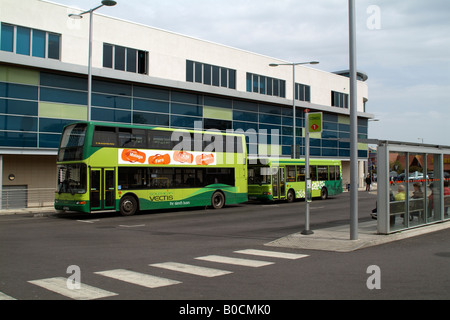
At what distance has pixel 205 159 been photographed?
79.8 feet

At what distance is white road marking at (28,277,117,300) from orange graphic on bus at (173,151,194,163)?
15.3 meters

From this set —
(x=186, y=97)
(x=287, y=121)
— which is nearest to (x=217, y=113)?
(x=186, y=97)

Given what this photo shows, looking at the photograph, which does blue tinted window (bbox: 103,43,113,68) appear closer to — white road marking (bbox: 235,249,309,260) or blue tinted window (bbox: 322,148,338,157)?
white road marking (bbox: 235,249,309,260)

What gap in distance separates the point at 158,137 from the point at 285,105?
919 inches

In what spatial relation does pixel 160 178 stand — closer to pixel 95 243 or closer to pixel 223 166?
pixel 223 166

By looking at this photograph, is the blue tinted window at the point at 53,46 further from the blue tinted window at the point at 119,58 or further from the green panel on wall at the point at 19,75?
the blue tinted window at the point at 119,58

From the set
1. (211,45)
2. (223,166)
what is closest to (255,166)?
(223,166)

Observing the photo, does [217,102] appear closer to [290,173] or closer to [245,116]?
[245,116]

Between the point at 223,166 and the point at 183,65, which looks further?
the point at 183,65

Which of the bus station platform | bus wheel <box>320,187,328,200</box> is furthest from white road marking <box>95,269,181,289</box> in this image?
bus wheel <box>320,187,328,200</box>

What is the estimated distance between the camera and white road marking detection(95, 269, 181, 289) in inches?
287

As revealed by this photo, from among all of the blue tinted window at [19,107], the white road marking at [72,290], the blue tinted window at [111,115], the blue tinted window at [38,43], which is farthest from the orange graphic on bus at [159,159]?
the white road marking at [72,290]

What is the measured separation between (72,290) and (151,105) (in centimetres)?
2616
